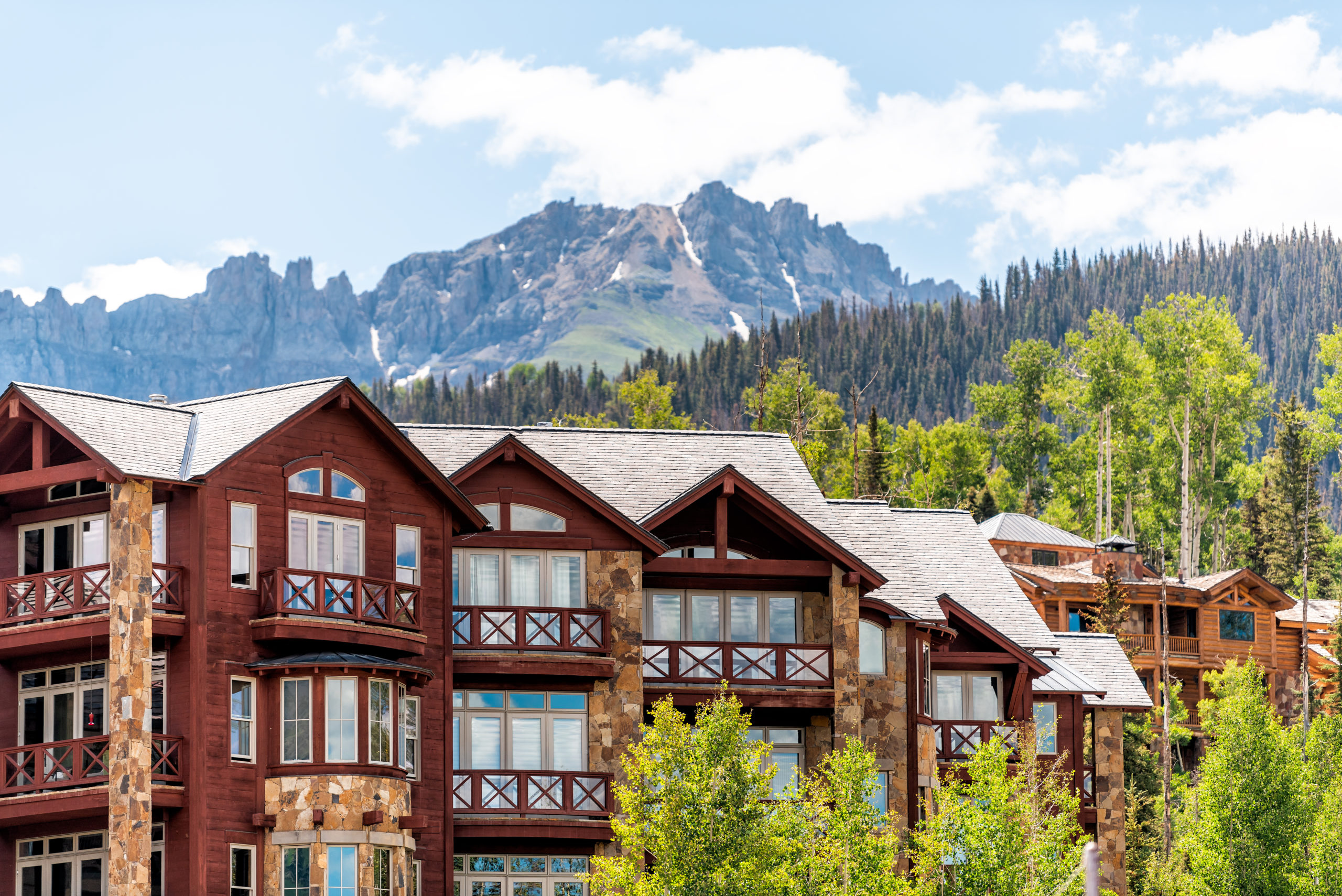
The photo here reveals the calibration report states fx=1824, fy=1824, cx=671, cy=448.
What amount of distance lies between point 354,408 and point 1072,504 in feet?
297

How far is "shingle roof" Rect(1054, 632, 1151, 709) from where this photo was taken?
55.9 metres

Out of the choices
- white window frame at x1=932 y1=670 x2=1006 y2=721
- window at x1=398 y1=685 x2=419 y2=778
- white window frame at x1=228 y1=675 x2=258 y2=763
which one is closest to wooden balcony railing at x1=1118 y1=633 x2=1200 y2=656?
white window frame at x1=932 y1=670 x2=1006 y2=721

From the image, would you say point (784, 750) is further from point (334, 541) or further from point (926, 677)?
point (334, 541)

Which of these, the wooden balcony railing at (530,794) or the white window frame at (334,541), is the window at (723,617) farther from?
the white window frame at (334,541)

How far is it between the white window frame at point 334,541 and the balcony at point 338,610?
1.25ft

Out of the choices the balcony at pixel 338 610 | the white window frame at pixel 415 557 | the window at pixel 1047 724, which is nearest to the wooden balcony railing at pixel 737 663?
the white window frame at pixel 415 557

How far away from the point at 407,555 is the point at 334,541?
2304 mm

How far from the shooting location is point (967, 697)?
53.6 metres

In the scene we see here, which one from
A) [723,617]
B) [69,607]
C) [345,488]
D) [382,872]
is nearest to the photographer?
[69,607]

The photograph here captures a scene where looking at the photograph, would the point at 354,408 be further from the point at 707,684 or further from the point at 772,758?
the point at 772,758

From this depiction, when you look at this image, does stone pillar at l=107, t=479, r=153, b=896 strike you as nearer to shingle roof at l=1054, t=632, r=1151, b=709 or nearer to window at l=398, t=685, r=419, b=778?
window at l=398, t=685, r=419, b=778

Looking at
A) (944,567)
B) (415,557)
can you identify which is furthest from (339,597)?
(944,567)

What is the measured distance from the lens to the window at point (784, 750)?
158 feet

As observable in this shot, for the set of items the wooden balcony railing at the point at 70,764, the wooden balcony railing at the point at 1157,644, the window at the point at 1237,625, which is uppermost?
the window at the point at 1237,625
